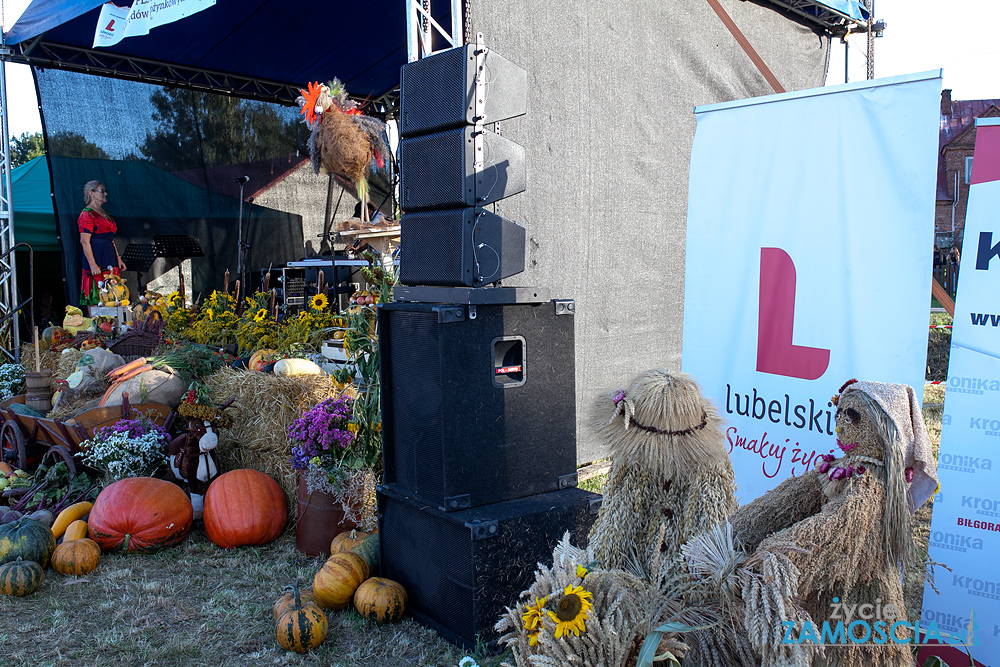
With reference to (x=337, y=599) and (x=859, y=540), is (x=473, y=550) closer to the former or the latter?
(x=337, y=599)

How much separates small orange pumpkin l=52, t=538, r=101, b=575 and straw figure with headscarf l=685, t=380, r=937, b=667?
3.13 metres

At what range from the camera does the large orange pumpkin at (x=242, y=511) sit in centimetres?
376

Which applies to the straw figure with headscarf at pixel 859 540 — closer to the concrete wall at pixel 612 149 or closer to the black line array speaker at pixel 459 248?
the black line array speaker at pixel 459 248

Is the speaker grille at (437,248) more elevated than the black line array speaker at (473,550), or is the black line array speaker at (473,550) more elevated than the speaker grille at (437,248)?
the speaker grille at (437,248)

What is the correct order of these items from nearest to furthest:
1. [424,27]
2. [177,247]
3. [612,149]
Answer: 1. [424,27]
2. [612,149]
3. [177,247]

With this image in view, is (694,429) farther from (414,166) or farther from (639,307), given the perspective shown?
(639,307)

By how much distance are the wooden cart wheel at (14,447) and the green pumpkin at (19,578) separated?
68.7 inches

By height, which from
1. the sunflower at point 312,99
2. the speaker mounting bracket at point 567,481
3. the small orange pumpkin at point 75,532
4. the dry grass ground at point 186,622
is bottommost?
the dry grass ground at point 186,622

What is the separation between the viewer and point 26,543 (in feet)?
11.5

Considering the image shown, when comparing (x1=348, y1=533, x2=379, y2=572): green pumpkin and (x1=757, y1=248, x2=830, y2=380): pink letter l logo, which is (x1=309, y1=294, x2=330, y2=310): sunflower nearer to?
(x1=348, y1=533, x2=379, y2=572): green pumpkin

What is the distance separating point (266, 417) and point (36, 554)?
1346 mm

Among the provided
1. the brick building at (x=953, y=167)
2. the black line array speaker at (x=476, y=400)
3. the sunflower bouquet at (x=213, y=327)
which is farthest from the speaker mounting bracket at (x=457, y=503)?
the brick building at (x=953, y=167)

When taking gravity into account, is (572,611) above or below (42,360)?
below

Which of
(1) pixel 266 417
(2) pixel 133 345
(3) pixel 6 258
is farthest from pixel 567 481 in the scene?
(3) pixel 6 258
